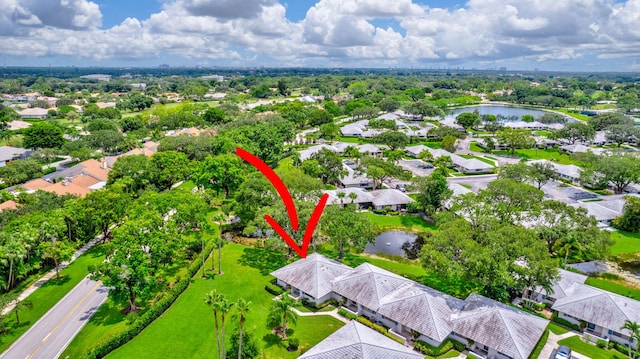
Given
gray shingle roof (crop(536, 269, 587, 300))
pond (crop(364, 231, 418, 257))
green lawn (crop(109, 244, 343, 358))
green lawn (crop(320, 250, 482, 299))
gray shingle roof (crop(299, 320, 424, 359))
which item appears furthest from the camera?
pond (crop(364, 231, 418, 257))

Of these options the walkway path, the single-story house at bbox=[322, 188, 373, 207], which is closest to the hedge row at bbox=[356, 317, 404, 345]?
the walkway path

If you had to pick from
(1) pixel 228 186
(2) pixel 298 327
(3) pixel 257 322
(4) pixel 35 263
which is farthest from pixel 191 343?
(1) pixel 228 186

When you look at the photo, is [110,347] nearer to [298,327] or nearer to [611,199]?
[298,327]

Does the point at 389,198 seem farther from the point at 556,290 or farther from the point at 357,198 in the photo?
the point at 556,290

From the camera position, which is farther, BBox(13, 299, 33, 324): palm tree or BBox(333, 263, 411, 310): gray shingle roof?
BBox(333, 263, 411, 310): gray shingle roof

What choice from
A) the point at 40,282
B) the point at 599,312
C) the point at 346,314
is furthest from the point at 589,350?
the point at 40,282

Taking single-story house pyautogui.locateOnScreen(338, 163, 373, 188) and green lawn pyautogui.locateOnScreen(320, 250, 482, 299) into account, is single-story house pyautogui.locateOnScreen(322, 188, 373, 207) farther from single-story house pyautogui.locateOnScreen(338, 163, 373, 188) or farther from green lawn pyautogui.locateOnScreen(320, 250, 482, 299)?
green lawn pyautogui.locateOnScreen(320, 250, 482, 299)

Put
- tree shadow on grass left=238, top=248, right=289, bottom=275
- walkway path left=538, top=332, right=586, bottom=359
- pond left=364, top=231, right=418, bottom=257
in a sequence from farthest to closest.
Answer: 1. pond left=364, top=231, right=418, bottom=257
2. tree shadow on grass left=238, top=248, right=289, bottom=275
3. walkway path left=538, top=332, right=586, bottom=359
